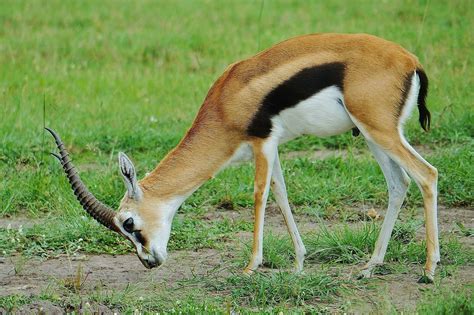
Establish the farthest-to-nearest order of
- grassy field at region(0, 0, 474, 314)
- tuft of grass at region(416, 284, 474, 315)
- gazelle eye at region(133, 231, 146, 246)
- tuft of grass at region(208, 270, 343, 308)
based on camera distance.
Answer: gazelle eye at region(133, 231, 146, 246)
grassy field at region(0, 0, 474, 314)
tuft of grass at region(208, 270, 343, 308)
tuft of grass at region(416, 284, 474, 315)

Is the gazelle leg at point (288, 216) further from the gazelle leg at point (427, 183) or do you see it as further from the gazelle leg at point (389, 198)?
the gazelle leg at point (427, 183)

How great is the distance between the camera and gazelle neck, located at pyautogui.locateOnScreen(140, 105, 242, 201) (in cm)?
589

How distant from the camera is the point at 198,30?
467 inches

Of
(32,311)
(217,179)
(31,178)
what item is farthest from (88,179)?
(32,311)

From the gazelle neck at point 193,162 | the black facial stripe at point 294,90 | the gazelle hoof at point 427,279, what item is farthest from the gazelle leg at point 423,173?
the gazelle neck at point 193,162

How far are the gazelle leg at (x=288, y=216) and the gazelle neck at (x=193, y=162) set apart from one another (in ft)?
1.10

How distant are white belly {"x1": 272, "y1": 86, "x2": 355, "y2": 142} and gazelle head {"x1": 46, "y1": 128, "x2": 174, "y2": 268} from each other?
820mm

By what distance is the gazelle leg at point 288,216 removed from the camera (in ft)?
19.4

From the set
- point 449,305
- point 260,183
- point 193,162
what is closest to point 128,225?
point 193,162

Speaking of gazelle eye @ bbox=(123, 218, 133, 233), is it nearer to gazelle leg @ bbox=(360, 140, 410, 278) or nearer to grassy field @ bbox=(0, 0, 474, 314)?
grassy field @ bbox=(0, 0, 474, 314)

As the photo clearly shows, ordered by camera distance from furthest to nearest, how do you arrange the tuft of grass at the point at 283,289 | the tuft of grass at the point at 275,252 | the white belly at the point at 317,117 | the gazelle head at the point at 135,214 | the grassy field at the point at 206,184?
the tuft of grass at the point at 275,252 → the gazelle head at the point at 135,214 → the white belly at the point at 317,117 → the grassy field at the point at 206,184 → the tuft of grass at the point at 283,289

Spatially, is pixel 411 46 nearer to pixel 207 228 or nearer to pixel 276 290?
pixel 207 228

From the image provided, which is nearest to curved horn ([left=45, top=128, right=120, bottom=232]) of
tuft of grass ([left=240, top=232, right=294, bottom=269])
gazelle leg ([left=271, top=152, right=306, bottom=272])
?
tuft of grass ([left=240, top=232, right=294, bottom=269])

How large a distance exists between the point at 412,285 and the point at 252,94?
1.37 metres
